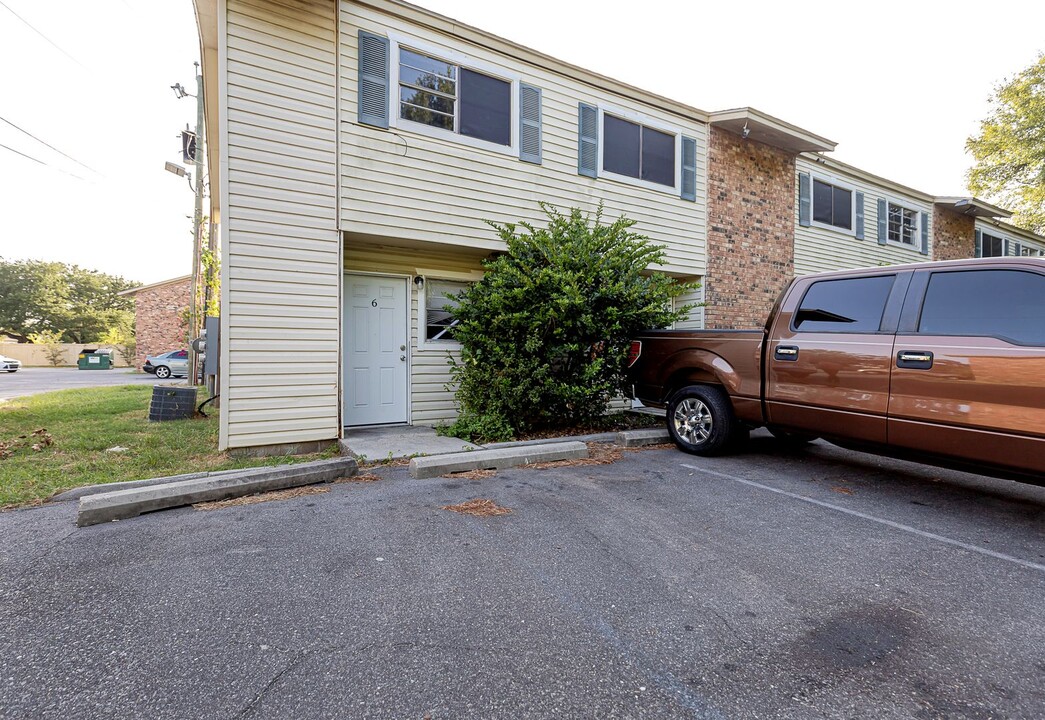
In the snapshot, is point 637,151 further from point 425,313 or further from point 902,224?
point 902,224

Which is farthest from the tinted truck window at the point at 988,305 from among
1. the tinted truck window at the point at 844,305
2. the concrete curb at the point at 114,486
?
the concrete curb at the point at 114,486

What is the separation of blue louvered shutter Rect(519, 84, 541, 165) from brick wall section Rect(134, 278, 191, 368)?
2488cm

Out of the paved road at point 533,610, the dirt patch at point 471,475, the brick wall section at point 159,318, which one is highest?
the brick wall section at point 159,318

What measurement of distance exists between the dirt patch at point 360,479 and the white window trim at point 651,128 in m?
6.12

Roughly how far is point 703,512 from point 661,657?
6.38 ft

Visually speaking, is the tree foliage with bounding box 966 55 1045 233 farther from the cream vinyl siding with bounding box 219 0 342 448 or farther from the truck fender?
the cream vinyl siding with bounding box 219 0 342 448

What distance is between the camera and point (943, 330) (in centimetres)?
377

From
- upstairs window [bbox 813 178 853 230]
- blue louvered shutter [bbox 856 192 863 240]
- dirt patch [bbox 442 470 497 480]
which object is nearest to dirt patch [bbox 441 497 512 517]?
dirt patch [bbox 442 470 497 480]

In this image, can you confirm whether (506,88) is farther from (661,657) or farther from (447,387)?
(661,657)

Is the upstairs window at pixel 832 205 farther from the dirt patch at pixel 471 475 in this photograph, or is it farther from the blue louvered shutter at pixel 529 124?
the dirt patch at pixel 471 475

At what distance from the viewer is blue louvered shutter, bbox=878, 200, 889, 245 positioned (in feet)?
40.9

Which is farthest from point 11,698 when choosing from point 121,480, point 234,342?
point 234,342

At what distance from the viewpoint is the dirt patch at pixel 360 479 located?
4656 mm

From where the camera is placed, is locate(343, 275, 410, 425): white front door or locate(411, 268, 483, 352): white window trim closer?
locate(343, 275, 410, 425): white front door
